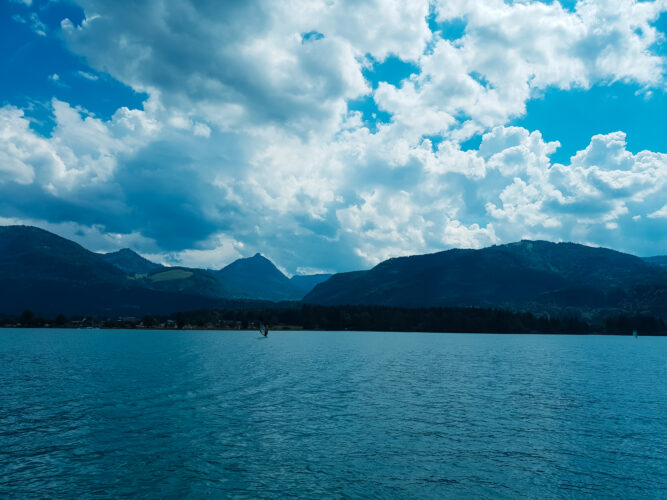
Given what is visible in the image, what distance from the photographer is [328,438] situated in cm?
4891

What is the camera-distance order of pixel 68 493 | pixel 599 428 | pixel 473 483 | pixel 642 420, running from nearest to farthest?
pixel 68 493, pixel 473 483, pixel 599 428, pixel 642 420

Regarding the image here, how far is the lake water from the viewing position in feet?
118

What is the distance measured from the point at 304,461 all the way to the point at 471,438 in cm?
1892

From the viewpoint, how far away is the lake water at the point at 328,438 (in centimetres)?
3609

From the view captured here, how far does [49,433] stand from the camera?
49062mm

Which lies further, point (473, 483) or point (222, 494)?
point (473, 483)

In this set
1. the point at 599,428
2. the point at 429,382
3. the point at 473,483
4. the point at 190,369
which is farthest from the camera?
the point at 190,369

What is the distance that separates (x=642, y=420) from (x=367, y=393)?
37.8m

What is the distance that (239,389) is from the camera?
81000 millimetres

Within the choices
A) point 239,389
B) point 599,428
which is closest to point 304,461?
point 599,428

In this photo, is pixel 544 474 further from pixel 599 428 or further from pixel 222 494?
pixel 222 494

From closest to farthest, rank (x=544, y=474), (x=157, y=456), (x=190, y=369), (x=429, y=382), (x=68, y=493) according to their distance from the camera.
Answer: (x=68, y=493), (x=544, y=474), (x=157, y=456), (x=429, y=382), (x=190, y=369)

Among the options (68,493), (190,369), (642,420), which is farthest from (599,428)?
(190,369)

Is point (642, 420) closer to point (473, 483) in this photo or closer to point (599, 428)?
point (599, 428)
